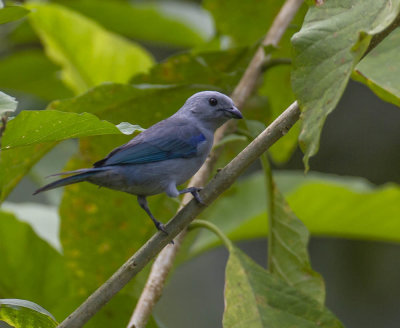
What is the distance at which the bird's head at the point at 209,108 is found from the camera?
2.78 m

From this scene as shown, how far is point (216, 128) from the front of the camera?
291 centimetres

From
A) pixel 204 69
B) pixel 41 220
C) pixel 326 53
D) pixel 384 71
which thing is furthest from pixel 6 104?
pixel 41 220

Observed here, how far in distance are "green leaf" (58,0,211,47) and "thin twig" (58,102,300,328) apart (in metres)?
2.85

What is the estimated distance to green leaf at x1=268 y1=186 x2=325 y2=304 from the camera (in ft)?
8.34

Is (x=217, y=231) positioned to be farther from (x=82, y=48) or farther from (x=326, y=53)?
(x=82, y=48)

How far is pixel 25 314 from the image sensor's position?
73.0 inches

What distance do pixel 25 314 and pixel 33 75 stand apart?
286cm

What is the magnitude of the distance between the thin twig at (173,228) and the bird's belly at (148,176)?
1.93ft

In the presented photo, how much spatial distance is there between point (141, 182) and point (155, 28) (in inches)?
91.7

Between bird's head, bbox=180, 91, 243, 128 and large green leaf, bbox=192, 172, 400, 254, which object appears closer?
bird's head, bbox=180, 91, 243, 128

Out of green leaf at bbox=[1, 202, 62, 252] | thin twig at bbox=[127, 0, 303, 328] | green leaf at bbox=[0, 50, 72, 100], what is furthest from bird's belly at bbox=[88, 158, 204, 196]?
green leaf at bbox=[0, 50, 72, 100]

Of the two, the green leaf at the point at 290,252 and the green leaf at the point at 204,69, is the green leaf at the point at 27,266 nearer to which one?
the green leaf at the point at 204,69

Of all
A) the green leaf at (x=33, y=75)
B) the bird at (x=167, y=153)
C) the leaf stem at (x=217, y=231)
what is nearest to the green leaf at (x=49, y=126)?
the bird at (x=167, y=153)

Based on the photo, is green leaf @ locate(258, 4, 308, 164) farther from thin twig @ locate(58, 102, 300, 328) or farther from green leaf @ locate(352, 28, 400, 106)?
thin twig @ locate(58, 102, 300, 328)
